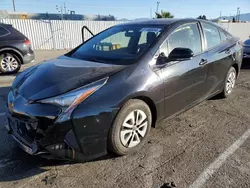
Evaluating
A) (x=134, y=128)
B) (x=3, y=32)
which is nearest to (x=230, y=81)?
(x=134, y=128)

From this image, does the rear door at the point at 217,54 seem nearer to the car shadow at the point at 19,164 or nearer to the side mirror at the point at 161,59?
the side mirror at the point at 161,59

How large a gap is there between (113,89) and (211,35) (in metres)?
2.48

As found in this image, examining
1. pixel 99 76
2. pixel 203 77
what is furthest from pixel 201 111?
pixel 99 76

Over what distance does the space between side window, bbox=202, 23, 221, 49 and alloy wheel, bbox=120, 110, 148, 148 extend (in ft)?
6.21

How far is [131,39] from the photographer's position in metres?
3.58

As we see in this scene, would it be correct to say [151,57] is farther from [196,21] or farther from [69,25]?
[69,25]

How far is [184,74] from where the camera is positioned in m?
3.35

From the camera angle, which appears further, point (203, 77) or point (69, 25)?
point (69, 25)

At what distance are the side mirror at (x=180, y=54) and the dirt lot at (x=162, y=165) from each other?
1.07 m

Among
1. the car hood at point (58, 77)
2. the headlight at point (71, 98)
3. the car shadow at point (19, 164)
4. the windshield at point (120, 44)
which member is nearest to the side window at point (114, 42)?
the windshield at point (120, 44)

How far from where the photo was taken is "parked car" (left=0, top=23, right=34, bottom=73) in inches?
294

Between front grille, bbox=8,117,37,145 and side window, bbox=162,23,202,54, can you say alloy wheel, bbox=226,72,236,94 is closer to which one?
side window, bbox=162,23,202,54

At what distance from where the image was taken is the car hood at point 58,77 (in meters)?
2.46

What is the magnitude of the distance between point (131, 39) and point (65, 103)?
1.69m
